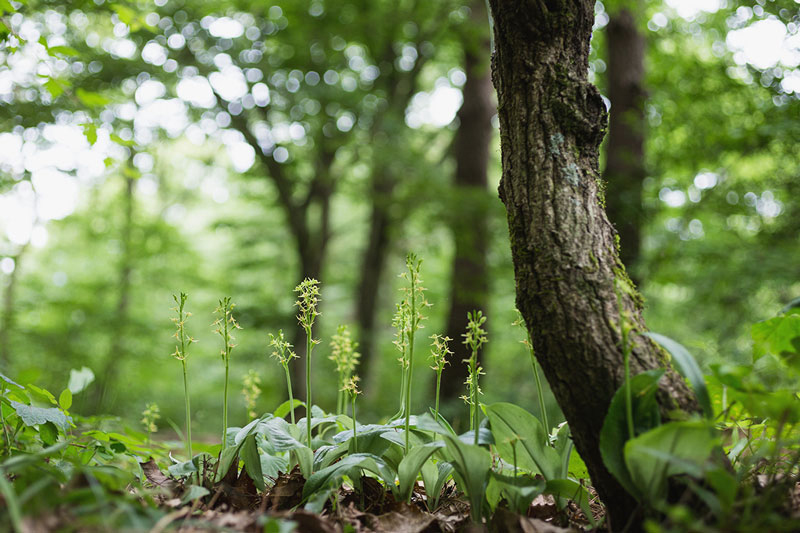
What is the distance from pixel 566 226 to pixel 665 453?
606 millimetres

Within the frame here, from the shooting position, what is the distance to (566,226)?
143 centimetres

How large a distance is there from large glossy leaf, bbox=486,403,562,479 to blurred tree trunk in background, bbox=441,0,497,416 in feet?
17.0

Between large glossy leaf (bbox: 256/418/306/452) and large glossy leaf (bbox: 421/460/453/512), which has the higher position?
large glossy leaf (bbox: 256/418/306/452)

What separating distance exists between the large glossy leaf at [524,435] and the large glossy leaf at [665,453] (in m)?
0.28

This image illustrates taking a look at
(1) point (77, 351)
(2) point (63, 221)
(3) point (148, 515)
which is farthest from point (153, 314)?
(3) point (148, 515)

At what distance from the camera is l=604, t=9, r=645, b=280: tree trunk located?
601cm

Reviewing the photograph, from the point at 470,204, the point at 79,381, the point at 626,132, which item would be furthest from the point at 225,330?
the point at 626,132

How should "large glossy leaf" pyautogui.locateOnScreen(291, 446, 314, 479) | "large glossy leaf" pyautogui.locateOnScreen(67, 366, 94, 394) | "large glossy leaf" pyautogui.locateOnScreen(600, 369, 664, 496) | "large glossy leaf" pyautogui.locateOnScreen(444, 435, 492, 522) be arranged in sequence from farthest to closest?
1. "large glossy leaf" pyautogui.locateOnScreen(67, 366, 94, 394)
2. "large glossy leaf" pyautogui.locateOnScreen(291, 446, 314, 479)
3. "large glossy leaf" pyautogui.locateOnScreen(444, 435, 492, 522)
4. "large glossy leaf" pyautogui.locateOnScreen(600, 369, 664, 496)

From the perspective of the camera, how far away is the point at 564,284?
Answer: 4.50 feet

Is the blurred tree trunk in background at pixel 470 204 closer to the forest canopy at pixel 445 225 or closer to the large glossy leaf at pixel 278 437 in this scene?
the forest canopy at pixel 445 225

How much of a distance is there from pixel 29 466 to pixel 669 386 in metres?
1.54

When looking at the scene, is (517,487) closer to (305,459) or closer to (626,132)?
(305,459)

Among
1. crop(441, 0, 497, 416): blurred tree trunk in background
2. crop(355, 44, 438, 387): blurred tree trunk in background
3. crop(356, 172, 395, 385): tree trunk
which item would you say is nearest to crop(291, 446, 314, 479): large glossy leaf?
crop(441, 0, 497, 416): blurred tree trunk in background

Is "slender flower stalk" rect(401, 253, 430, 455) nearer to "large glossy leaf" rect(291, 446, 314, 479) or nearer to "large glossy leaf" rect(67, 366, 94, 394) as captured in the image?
"large glossy leaf" rect(291, 446, 314, 479)
